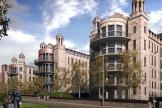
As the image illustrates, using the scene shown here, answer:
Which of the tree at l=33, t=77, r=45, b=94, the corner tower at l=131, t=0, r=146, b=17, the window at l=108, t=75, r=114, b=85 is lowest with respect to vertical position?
the tree at l=33, t=77, r=45, b=94

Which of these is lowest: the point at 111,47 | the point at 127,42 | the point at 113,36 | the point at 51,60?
the point at 51,60

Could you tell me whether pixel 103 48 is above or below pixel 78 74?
above

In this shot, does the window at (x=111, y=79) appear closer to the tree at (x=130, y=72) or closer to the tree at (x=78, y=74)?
the tree at (x=78, y=74)

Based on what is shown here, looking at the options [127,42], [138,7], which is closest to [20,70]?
[127,42]

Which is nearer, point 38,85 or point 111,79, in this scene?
point 111,79

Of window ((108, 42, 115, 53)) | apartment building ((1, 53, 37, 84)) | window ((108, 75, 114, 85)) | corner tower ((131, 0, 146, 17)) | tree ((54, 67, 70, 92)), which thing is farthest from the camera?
apartment building ((1, 53, 37, 84))

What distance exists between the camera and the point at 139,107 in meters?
61.2

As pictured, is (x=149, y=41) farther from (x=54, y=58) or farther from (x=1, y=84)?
(x=1, y=84)

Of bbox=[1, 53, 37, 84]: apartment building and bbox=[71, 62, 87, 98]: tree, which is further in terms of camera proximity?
bbox=[1, 53, 37, 84]: apartment building

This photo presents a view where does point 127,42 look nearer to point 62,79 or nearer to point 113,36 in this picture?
point 113,36

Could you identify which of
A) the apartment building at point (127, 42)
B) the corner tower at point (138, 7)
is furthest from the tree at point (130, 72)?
the corner tower at point (138, 7)

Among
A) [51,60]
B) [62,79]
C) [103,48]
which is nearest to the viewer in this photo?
[103,48]

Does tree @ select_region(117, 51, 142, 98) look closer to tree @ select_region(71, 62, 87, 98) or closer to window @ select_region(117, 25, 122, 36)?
window @ select_region(117, 25, 122, 36)

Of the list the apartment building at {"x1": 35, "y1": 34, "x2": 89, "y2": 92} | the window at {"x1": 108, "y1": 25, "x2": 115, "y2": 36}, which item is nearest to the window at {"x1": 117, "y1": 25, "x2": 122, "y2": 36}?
the window at {"x1": 108, "y1": 25, "x2": 115, "y2": 36}
